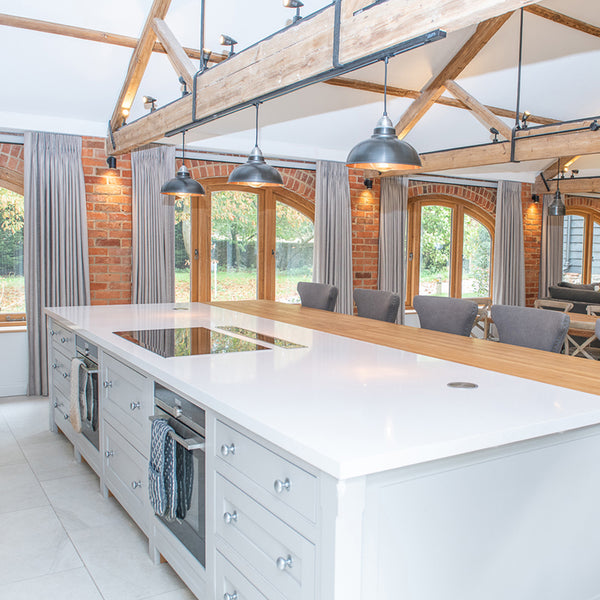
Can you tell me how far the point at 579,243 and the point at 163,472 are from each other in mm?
9200

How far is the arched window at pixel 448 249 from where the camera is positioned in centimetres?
792

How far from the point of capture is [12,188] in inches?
211

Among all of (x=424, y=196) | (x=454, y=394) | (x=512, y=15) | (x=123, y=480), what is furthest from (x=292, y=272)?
(x=454, y=394)

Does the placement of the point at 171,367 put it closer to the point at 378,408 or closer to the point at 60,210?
the point at 378,408

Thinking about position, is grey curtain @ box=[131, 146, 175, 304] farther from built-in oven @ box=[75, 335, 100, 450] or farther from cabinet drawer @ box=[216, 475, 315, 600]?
cabinet drawer @ box=[216, 475, 315, 600]

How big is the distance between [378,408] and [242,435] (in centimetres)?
42

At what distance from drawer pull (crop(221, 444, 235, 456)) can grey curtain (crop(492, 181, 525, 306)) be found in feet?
22.7

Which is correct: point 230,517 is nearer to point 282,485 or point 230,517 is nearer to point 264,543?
point 264,543

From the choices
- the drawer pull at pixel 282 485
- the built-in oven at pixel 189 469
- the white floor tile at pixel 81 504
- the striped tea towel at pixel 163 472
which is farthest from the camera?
the white floor tile at pixel 81 504

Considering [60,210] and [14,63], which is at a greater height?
[14,63]

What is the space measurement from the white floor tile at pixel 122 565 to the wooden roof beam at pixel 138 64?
10.2ft

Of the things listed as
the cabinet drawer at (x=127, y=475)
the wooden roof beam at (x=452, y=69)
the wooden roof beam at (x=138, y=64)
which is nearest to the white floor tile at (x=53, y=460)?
the cabinet drawer at (x=127, y=475)

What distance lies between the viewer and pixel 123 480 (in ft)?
9.54

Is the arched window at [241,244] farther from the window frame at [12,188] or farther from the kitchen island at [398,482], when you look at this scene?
the kitchen island at [398,482]
